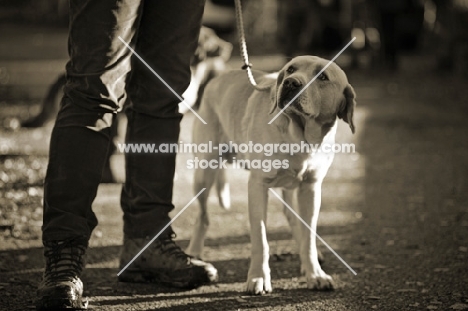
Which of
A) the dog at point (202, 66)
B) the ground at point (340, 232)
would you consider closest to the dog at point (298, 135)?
the ground at point (340, 232)

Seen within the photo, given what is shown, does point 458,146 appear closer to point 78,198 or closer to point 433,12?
point 78,198

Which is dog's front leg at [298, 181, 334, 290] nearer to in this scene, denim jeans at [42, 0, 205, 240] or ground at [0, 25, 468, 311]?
ground at [0, 25, 468, 311]

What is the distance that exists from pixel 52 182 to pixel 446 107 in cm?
947

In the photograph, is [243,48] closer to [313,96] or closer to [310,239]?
[313,96]

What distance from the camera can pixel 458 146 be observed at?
8805mm

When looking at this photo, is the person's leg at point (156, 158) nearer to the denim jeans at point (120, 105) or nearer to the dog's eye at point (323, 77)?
the denim jeans at point (120, 105)

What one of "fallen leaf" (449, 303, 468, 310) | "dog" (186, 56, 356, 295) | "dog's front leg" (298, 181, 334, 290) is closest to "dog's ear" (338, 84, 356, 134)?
"dog" (186, 56, 356, 295)

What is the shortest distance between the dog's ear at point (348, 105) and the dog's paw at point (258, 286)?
0.87m

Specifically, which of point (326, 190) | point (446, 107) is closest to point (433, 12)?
point (446, 107)

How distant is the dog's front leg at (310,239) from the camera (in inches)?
157

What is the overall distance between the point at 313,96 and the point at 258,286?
0.96m

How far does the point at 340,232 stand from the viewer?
207 inches

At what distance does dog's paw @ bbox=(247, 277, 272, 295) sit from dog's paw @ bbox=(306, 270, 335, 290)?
0.75 feet

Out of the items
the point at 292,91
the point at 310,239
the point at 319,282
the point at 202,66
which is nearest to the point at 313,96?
the point at 292,91
